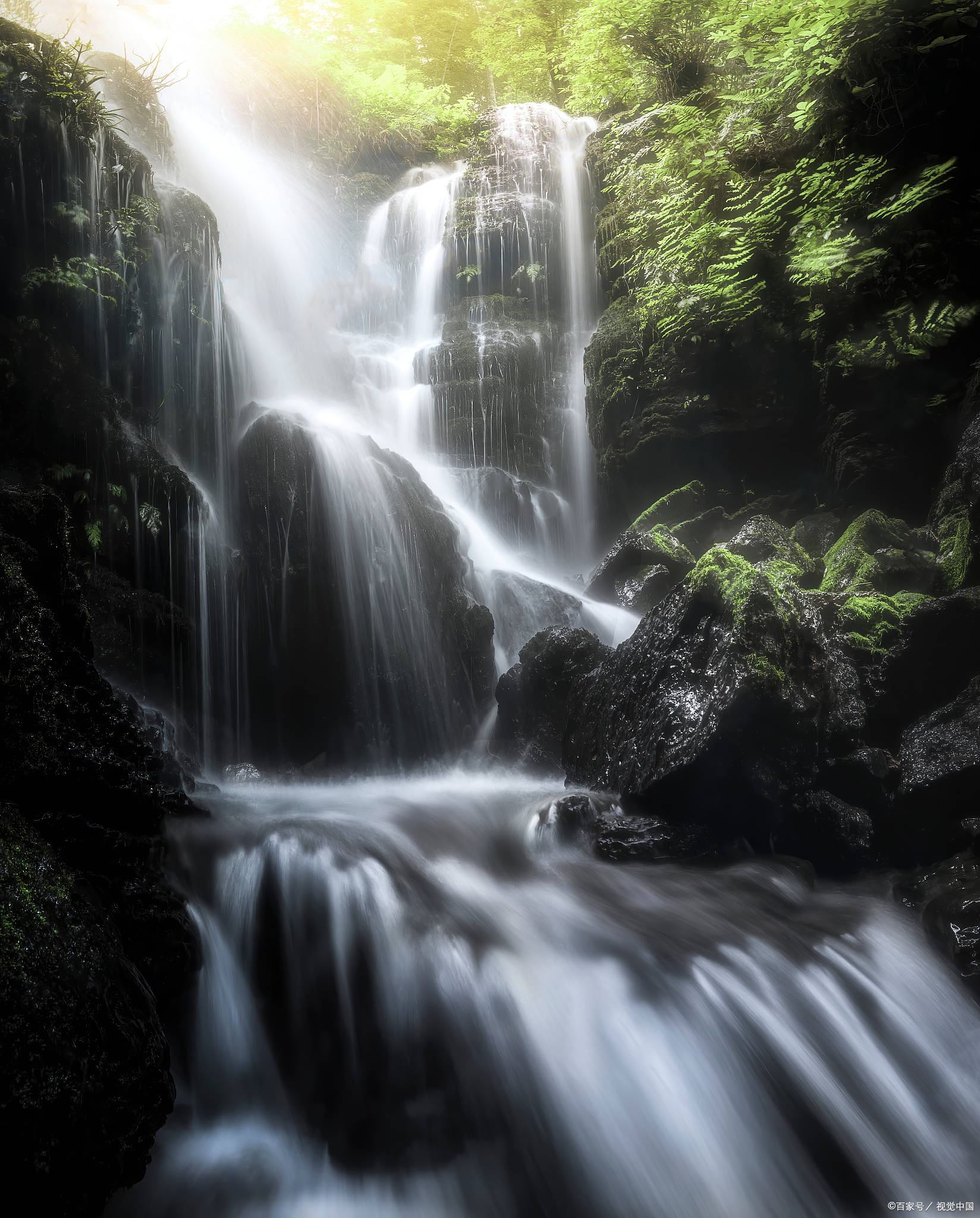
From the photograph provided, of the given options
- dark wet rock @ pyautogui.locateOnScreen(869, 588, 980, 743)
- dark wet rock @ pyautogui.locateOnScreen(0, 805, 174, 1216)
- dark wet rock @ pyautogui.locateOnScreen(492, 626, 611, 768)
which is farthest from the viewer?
dark wet rock @ pyautogui.locateOnScreen(492, 626, 611, 768)

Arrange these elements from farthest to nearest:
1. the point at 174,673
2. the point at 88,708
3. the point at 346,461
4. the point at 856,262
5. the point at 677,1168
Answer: the point at 346,461 → the point at 856,262 → the point at 174,673 → the point at 88,708 → the point at 677,1168

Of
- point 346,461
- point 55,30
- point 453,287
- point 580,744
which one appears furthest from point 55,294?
point 55,30

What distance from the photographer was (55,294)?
6664mm

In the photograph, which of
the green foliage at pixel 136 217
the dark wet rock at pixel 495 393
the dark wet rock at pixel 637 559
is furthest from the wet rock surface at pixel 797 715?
the dark wet rock at pixel 495 393

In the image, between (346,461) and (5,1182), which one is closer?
(5,1182)

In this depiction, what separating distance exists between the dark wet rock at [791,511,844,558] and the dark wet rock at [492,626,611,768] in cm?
342

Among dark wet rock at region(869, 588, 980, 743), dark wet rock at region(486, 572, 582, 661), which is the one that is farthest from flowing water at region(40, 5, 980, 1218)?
dark wet rock at region(486, 572, 582, 661)

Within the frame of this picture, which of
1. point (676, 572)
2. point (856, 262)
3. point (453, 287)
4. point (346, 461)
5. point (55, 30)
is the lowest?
point (676, 572)

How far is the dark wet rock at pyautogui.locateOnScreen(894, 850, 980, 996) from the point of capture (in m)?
4.34

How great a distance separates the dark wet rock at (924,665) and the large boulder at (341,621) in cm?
473

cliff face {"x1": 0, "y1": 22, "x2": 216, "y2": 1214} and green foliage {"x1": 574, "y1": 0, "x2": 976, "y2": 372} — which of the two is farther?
green foliage {"x1": 574, "y1": 0, "x2": 976, "y2": 372}

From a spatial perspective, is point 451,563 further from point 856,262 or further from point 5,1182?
point 5,1182

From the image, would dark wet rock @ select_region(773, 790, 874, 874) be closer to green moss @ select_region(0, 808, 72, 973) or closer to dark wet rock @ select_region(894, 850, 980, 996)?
dark wet rock @ select_region(894, 850, 980, 996)

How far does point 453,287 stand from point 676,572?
9.89 metres
